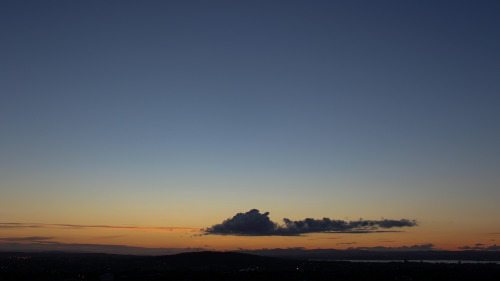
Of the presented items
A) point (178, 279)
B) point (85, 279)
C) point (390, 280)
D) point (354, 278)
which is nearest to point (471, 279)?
point (390, 280)

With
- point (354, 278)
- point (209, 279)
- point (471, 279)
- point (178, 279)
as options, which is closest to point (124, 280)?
point (178, 279)

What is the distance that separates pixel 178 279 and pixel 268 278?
1586 inches

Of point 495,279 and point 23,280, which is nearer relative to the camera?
point 23,280

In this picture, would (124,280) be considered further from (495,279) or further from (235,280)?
(495,279)

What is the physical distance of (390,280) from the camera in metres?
177

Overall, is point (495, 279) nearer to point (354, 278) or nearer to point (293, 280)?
point (354, 278)

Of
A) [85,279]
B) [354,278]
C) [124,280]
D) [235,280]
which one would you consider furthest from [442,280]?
[85,279]

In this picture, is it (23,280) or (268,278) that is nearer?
(23,280)

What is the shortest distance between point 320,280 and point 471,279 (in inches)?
2660

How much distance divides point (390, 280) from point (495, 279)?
4460 centimetres

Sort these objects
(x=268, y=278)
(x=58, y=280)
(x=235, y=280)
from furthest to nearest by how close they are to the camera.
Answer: (x=268, y=278) → (x=235, y=280) → (x=58, y=280)

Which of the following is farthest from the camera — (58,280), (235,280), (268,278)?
(268,278)

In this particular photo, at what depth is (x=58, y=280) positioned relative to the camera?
15638 cm

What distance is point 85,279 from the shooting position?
176 metres
